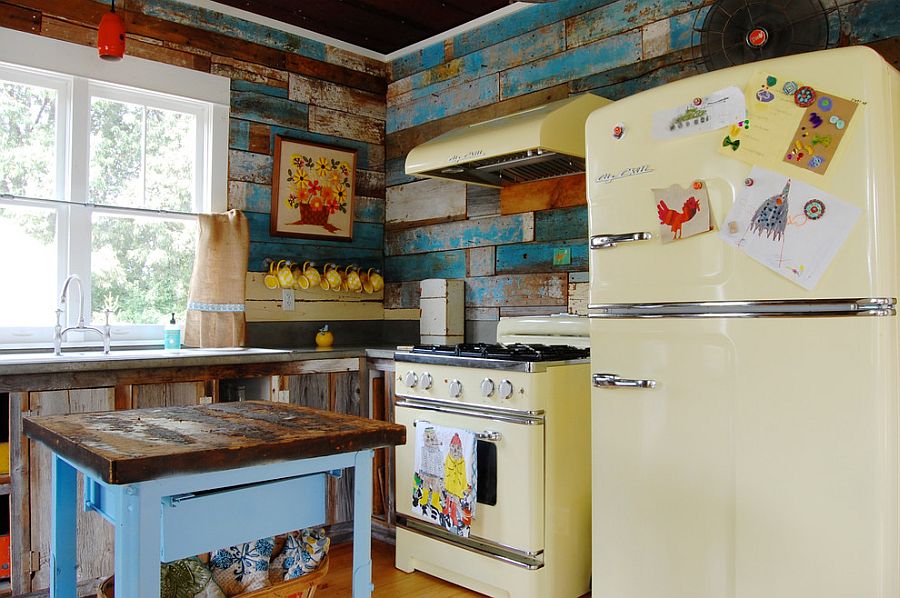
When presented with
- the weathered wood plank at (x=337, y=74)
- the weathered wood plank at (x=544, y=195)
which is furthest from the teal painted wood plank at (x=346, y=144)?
the weathered wood plank at (x=544, y=195)

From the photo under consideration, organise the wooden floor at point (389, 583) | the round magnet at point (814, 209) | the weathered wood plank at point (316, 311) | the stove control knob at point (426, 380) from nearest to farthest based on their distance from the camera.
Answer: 1. the round magnet at point (814, 209)
2. the wooden floor at point (389, 583)
3. the stove control knob at point (426, 380)
4. the weathered wood plank at point (316, 311)

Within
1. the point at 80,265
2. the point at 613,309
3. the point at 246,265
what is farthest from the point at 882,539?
the point at 80,265

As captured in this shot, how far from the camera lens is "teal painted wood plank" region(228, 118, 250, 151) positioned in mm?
3814

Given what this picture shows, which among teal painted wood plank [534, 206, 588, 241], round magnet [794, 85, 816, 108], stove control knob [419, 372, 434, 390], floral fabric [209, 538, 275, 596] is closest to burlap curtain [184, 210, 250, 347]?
stove control knob [419, 372, 434, 390]

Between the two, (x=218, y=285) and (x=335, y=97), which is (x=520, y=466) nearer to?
(x=218, y=285)

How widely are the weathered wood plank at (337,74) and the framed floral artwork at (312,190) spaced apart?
401 millimetres

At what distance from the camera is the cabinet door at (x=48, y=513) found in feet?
8.60

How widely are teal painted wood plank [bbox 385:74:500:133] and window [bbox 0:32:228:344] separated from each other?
1.07m

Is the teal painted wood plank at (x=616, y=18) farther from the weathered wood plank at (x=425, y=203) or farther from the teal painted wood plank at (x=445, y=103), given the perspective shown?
the weathered wood plank at (x=425, y=203)

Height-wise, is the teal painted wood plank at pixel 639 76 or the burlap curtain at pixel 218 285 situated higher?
the teal painted wood plank at pixel 639 76

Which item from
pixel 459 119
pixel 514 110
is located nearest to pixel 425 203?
pixel 459 119

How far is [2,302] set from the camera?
10.5 feet

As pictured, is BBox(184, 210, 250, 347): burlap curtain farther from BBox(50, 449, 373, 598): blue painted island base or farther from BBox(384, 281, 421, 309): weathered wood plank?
BBox(50, 449, 373, 598): blue painted island base

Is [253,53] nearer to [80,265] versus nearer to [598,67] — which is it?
[80,265]
